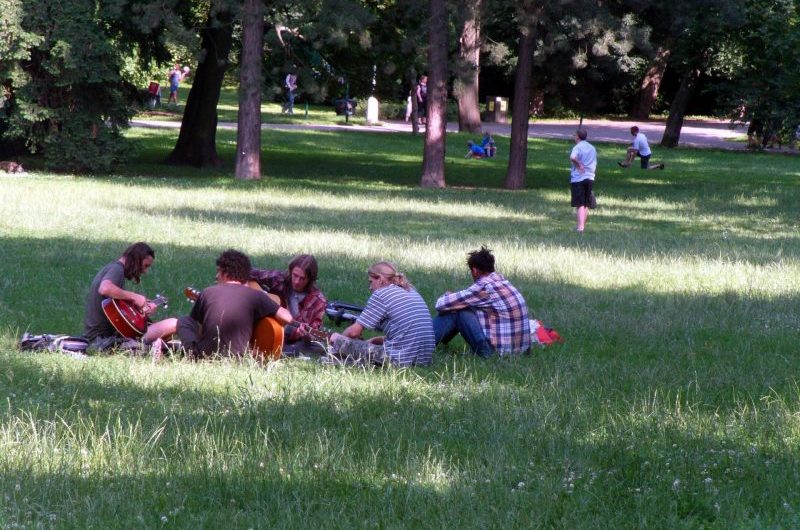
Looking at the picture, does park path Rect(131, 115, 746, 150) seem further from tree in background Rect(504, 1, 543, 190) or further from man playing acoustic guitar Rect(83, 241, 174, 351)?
man playing acoustic guitar Rect(83, 241, 174, 351)

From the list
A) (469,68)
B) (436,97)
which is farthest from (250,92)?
(469,68)

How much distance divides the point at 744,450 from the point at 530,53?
78.1 feet

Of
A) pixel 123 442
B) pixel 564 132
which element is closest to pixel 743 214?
pixel 123 442

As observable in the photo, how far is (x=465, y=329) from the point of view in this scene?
10711mm

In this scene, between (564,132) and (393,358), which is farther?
(564,132)

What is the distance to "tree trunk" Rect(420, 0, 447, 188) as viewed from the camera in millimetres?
28781

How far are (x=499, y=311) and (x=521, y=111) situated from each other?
68.2 ft

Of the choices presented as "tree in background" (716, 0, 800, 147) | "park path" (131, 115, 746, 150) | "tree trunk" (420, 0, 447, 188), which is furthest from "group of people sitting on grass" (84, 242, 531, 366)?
"park path" (131, 115, 746, 150)

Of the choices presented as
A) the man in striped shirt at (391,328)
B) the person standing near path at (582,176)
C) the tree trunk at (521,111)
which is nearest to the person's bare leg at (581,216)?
the person standing near path at (582,176)

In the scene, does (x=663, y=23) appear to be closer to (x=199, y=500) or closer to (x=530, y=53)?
(x=530, y=53)

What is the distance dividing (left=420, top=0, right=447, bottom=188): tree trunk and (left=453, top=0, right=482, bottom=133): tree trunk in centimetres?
55

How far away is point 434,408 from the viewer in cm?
821

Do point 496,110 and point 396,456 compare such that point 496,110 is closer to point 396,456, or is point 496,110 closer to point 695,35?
point 695,35

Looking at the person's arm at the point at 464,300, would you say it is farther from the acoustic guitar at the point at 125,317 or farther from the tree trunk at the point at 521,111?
the tree trunk at the point at 521,111
